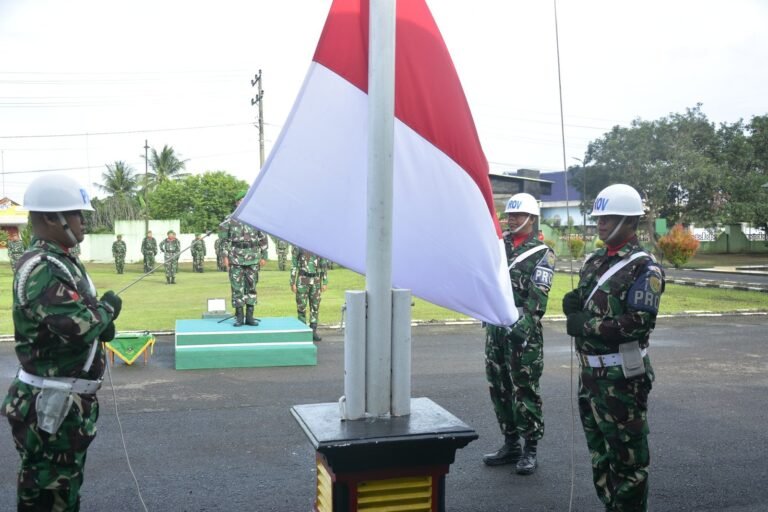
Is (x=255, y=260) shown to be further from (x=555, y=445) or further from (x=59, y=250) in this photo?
(x=59, y=250)

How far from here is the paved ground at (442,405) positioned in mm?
5055

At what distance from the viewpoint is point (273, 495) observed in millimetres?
5066

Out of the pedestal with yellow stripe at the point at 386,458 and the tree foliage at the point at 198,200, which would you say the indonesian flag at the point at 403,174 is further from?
the tree foliage at the point at 198,200

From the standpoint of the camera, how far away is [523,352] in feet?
18.6

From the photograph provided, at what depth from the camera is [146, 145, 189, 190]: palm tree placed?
6488 cm

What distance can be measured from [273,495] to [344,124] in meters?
2.77

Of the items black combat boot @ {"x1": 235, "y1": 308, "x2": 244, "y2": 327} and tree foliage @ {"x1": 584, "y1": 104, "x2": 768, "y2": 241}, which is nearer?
black combat boot @ {"x1": 235, "y1": 308, "x2": 244, "y2": 327}

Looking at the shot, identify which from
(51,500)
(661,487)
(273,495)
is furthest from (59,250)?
(661,487)

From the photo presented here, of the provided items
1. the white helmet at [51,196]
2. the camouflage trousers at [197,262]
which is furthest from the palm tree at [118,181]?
the white helmet at [51,196]

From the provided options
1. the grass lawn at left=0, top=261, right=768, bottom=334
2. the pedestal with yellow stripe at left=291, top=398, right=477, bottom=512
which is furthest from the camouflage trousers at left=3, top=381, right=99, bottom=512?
the grass lawn at left=0, top=261, right=768, bottom=334

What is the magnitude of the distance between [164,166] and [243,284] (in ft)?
188

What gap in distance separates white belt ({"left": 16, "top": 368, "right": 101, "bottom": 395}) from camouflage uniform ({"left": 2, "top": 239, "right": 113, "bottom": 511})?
0.07 ft

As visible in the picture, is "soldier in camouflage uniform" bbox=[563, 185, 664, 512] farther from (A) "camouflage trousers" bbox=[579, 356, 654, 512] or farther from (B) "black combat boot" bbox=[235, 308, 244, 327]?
(B) "black combat boot" bbox=[235, 308, 244, 327]

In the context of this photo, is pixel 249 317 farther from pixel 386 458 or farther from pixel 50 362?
pixel 386 458
